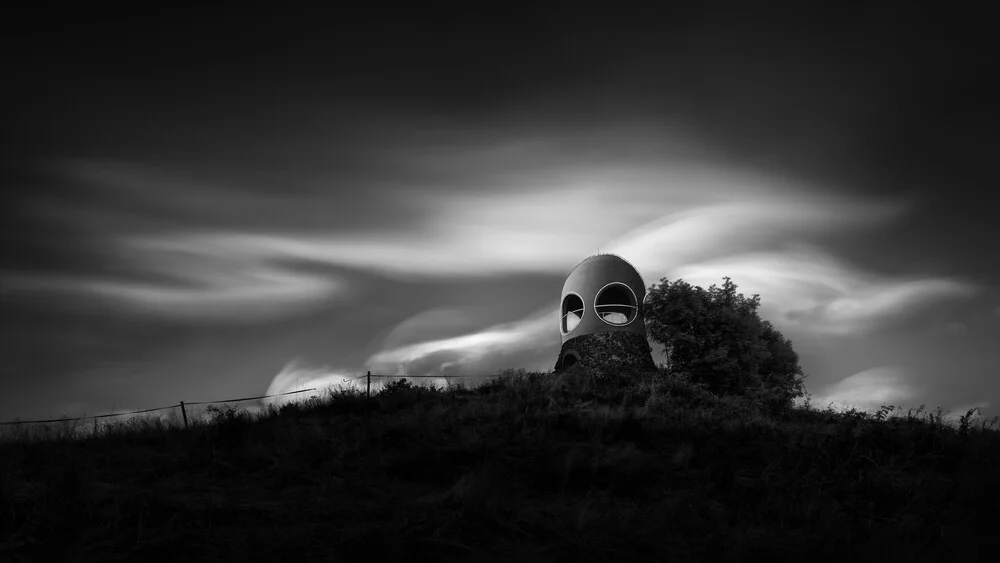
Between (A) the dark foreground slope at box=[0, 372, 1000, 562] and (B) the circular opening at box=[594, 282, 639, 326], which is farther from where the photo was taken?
(B) the circular opening at box=[594, 282, 639, 326]

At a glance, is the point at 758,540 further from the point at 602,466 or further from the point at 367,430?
the point at 367,430

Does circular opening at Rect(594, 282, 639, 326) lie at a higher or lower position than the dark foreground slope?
higher

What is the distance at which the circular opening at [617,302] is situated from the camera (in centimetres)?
3738

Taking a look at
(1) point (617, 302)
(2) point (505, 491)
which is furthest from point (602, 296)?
(2) point (505, 491)

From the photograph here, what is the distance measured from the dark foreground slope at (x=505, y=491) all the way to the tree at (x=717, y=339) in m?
13.9

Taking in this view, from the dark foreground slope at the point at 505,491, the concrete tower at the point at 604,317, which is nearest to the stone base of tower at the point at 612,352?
the concrete tower at the point at 604,317

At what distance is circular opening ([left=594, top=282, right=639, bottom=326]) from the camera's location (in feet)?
123

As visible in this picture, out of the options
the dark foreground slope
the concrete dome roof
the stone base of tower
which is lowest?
the dark foreground slope

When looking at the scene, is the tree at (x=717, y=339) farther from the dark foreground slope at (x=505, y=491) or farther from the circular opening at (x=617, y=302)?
the dark foreground slope at (x=505, y=491)

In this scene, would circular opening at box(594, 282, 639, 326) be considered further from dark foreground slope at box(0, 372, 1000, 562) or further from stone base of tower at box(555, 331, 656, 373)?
dark foreground slope at box(0, 372, 1000, 562)

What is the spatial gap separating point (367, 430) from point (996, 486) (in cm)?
1271

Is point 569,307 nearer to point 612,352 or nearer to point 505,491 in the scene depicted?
point 612,352

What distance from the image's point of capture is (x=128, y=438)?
16.7m

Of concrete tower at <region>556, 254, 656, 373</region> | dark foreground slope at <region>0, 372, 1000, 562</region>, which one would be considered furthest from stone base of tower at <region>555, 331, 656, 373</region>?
dark foreground slope at <region>0, 372, 1000, 562</region>
